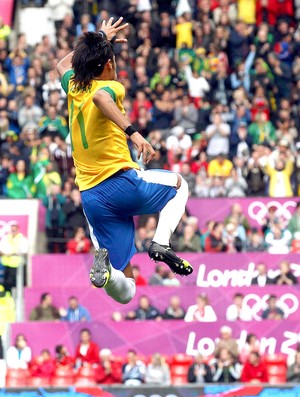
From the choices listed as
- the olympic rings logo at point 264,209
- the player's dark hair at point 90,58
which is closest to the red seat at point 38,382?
the olympic rings logo at point 264,209

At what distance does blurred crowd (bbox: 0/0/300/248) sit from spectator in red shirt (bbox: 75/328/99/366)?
2.68 metres

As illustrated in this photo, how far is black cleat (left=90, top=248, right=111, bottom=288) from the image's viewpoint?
1222cm

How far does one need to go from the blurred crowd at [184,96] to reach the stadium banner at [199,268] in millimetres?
762

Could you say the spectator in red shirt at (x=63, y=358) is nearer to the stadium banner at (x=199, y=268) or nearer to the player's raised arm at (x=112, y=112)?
the stadium banner at (x=199, y=268)

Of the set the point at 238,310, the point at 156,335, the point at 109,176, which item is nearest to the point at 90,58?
the point at 109,176

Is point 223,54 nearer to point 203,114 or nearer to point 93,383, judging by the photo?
point 203,114

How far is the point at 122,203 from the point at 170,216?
43cm

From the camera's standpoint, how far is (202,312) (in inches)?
881

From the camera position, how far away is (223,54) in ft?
90.6

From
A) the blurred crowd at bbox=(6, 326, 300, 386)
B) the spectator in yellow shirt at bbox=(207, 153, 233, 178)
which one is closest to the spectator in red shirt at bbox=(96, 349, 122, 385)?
the blurred crowd at bbox=(6, 326, 300, 386)

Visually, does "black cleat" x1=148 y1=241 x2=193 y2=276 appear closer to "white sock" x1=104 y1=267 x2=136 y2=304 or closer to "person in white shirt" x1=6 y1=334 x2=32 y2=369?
"white sock" x1=104 y1=267 x2=136 y2=304

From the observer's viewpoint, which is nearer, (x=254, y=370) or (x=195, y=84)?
(x=254, y=370)

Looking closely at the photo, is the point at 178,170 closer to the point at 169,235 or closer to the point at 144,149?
the point at 169,235

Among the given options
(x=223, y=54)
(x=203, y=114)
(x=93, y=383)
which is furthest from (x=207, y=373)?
(x=223, y=54)
